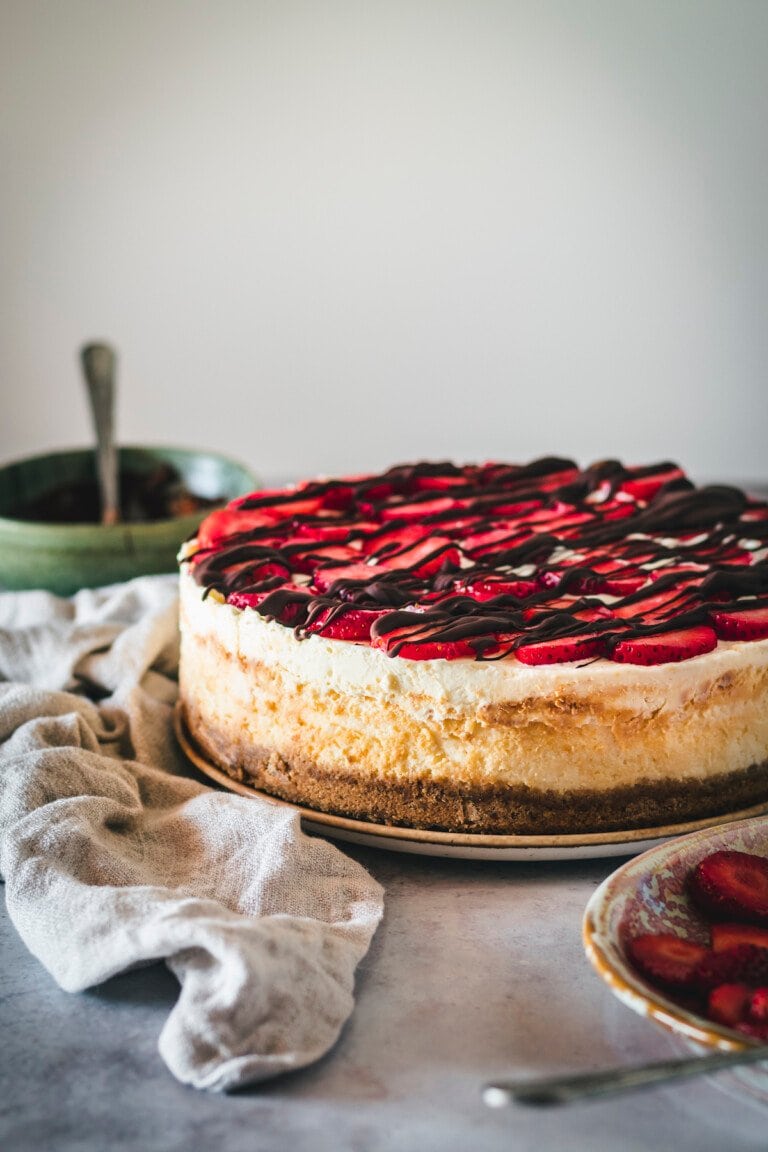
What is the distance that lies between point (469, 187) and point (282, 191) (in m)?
0.75

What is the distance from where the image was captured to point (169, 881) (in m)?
2.08

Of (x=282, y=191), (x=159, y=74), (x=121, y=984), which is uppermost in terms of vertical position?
(x=159, y=74)

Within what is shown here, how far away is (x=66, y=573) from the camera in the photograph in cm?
328

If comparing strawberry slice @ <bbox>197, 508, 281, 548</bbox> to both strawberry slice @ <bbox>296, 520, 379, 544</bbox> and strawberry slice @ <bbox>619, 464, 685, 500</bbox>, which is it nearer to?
strawberry slice @ <bbox>296, 520, 379, 544</bbox>

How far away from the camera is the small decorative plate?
1519 mm

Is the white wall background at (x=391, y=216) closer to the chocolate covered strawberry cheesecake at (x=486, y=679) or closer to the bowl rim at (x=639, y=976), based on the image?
the chocolate covered strawberry cheesecake at (x=486, y=679)

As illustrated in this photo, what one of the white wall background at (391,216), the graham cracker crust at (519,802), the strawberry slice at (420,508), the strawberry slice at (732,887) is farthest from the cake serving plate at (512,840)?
the white wall background at (391,216)

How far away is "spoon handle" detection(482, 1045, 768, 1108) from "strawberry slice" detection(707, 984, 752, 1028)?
6.3 inches

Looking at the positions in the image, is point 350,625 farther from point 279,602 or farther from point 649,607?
point 649,607

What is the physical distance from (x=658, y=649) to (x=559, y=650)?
160mm

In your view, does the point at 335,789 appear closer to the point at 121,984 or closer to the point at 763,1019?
the point at 121,984

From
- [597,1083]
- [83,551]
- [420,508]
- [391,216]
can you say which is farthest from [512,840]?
[391,216]

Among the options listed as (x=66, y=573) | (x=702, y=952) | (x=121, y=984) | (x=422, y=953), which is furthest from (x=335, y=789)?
(x=66, y=573)

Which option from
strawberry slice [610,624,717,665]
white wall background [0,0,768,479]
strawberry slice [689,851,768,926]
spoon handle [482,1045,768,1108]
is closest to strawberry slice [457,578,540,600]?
strawberry slice [610,624,717,665]
